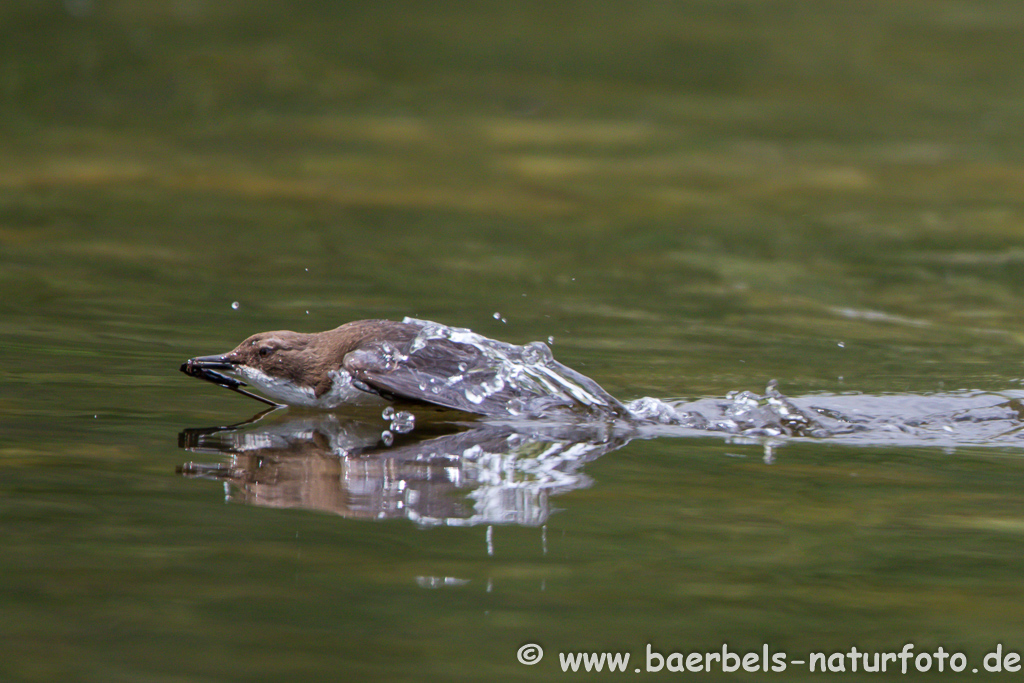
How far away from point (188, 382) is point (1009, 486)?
366 centimetres

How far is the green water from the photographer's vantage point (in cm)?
416

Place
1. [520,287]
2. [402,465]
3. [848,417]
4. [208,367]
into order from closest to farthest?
[402,465], [848,417], [208,367], [520,287]

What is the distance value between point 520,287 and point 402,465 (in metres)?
3.97

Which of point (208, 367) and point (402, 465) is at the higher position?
point (208, 367)

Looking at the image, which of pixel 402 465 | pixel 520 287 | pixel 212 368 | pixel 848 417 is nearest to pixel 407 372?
pixel 212 368

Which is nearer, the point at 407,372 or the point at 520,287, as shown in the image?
the point at 407,372
